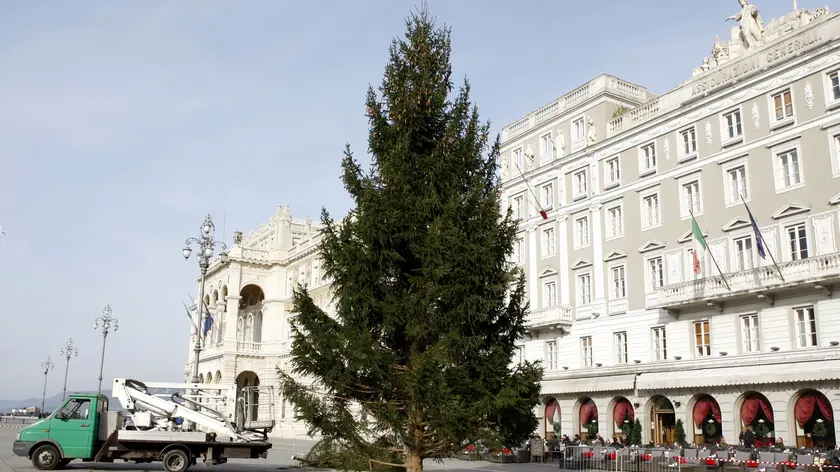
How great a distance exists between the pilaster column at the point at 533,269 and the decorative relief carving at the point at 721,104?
245 inches

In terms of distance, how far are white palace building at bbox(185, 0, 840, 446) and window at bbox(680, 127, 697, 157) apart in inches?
3.1

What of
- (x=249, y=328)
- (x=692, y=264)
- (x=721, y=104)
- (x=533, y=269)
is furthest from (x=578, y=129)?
(x=249, y=328)

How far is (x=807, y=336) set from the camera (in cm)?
2897

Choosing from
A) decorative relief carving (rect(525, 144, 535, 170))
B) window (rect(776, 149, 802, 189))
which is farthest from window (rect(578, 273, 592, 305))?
window (rect(776, 149, 802, 189))

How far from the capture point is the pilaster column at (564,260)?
41.1 m

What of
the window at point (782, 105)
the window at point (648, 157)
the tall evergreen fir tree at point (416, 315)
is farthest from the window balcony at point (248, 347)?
the tall evergreen fir tree at point (416, 315)

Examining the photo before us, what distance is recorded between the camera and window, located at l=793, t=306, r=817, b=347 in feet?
94.6

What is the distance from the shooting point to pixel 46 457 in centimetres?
2470

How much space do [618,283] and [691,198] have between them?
5.78m

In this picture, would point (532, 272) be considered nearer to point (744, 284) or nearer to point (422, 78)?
point (744, 284)

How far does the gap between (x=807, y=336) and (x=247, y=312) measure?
202 ft

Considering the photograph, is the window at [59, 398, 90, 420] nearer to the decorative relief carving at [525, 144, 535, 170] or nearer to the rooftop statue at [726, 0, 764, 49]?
the decorative relief carving at [525, 144, 535, 170]

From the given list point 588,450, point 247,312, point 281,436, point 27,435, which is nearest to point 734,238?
point 588,450

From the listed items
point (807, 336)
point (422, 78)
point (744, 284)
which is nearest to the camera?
point (422, 78)
